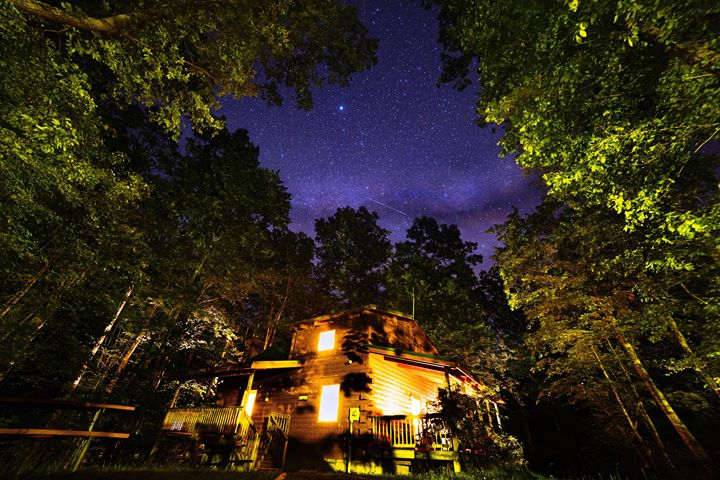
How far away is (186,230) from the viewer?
19.5m

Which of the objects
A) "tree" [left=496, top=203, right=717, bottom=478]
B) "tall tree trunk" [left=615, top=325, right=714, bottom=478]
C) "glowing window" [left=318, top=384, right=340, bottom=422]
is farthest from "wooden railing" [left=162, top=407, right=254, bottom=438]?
"tall tree trunk" [left=615, top=325, right=714, bottom=478]

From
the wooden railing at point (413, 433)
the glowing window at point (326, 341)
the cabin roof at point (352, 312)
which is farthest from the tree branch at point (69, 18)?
the wooden railing at point (413, 433)

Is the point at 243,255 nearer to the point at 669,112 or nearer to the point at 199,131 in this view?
the point at 199,131

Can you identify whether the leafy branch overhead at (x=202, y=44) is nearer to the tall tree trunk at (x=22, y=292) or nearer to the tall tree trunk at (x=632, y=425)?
the tall tree trunk at (x=22, y=292)

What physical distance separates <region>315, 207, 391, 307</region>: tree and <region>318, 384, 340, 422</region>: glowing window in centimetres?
1667

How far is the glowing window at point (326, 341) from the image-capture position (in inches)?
611

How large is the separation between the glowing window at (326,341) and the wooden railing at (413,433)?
14.9ft

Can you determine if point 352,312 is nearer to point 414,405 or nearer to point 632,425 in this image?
point 414,405

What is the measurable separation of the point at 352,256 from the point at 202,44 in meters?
25.8

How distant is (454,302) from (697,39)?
76.6 feet

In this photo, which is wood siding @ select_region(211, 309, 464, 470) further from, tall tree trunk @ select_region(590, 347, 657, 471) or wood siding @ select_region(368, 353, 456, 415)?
tall tree trunk @ select_region(590, 347, 657, 471)

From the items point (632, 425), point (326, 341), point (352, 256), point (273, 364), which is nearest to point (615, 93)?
point (326, 341)

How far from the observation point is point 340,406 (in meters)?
13.2

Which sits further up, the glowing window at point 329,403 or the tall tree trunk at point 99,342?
the tall tree trunk at point 99,342
